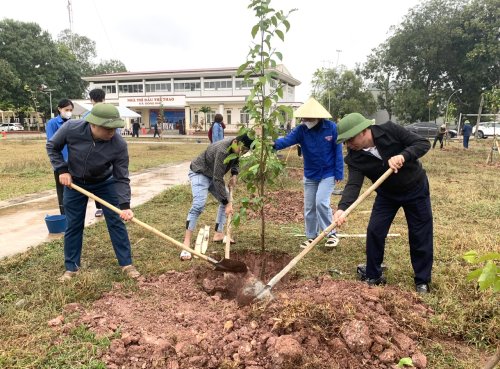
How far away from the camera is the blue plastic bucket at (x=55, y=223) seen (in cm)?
509

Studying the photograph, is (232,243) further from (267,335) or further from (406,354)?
(406,354)

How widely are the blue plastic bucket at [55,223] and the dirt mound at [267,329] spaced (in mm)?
2301

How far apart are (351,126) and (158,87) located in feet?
150

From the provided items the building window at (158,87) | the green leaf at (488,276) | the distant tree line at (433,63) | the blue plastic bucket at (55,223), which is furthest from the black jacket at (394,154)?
the building window at (158,87)

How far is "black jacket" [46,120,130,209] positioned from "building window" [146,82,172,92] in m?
43.9

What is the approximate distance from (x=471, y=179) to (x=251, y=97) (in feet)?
29.4

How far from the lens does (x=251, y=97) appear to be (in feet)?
10.2

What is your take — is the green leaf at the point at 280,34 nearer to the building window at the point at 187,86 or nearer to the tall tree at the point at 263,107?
the tall tree at the point at 263,107

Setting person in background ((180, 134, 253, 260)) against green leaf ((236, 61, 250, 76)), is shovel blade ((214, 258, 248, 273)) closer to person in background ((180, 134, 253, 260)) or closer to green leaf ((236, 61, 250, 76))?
person in background ((180, 134, 253, 260))

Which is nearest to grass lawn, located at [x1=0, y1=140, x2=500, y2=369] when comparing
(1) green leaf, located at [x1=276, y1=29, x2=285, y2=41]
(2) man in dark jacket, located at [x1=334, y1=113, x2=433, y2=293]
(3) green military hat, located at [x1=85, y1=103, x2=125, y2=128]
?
(2) man in dark jacket, located at [x1=334, y1=113, x2=433, y2=293]

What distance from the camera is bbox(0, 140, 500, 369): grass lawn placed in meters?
2.56

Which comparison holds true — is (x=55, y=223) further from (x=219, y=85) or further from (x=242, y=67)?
(x=219, y=85)

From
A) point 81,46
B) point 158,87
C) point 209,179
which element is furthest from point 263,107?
point 81,46

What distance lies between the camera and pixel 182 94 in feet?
144
